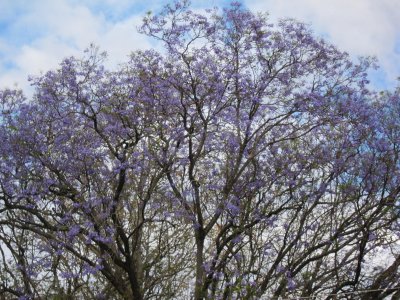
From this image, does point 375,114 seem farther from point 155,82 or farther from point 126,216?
point 126,216

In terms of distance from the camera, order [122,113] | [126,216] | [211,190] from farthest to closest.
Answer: [126,216]
[211,190]
[122,113]

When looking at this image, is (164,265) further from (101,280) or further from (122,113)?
(122,113)

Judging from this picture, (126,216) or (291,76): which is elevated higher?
(291,76)

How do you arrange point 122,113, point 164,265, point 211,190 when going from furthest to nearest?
1. point 164,265
2. point 211,190
3. point 122,113

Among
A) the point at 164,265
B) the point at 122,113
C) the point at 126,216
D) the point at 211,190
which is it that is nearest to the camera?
the point at 122,113

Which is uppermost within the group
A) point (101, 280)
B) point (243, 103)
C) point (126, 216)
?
point (243, 103)

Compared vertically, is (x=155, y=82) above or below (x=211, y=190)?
above

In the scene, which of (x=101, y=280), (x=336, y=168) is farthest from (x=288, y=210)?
(x=101, y=280)

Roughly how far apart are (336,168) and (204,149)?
270 cm

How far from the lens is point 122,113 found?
10.8 metres

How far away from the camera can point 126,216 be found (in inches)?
525

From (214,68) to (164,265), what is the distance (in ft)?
18.9

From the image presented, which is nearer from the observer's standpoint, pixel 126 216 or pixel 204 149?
pixel 204 149

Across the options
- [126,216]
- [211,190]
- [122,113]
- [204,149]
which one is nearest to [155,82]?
[122,113]
